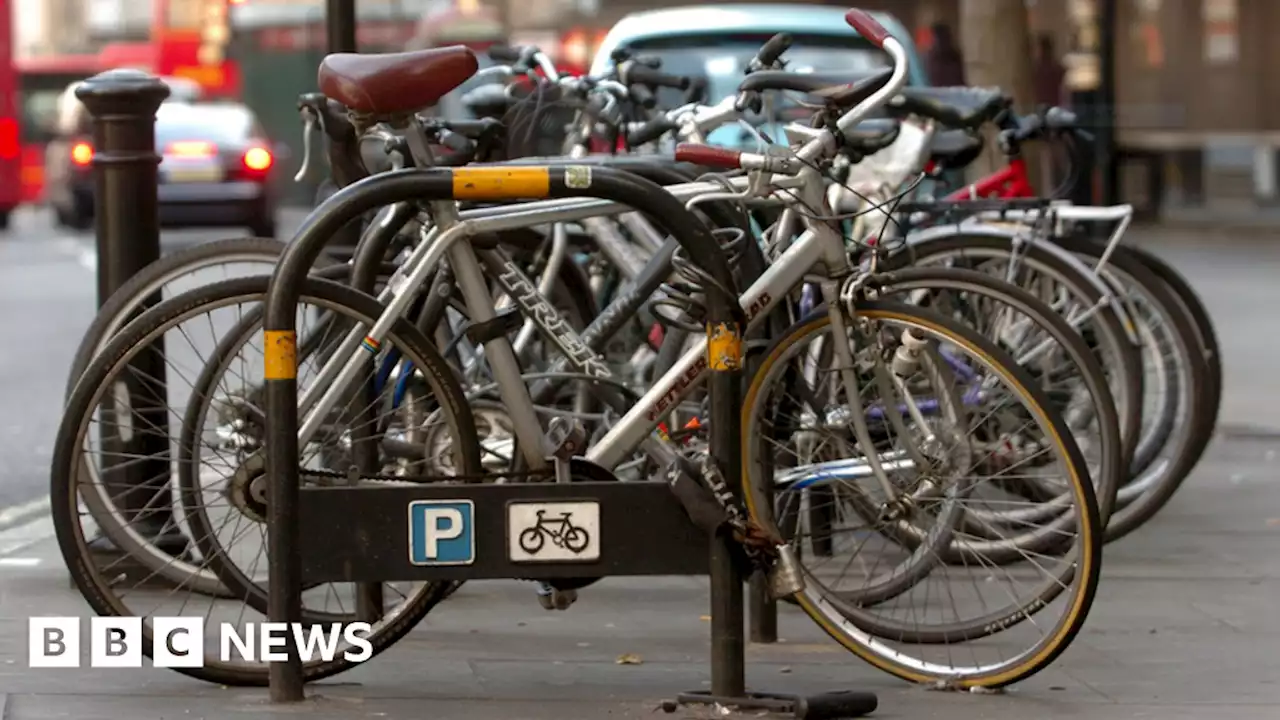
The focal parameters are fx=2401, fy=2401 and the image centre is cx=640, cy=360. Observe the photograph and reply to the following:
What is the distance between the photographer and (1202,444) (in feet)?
21.9

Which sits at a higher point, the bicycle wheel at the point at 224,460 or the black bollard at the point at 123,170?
the black bollard at the point at 123,170

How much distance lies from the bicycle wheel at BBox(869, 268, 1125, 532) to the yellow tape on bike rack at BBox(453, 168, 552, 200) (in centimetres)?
91

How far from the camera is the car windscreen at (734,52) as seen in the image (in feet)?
32.7

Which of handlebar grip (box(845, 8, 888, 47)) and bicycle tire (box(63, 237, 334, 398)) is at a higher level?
handlebar grip (box(845, 8, 888, 47))

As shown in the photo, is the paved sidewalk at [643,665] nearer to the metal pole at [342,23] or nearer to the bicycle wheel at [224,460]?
the bicycle wheel at [224,460]

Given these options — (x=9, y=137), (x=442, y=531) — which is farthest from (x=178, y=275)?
(x=9, y=137)

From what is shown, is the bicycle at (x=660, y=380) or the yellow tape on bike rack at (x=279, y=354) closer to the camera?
the yellow tape on bike rack at (x=279, y=354)

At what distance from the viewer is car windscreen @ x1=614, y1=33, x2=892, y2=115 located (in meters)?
9.95

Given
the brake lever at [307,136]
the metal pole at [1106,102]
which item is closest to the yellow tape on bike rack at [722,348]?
the brake lever at [307,136]

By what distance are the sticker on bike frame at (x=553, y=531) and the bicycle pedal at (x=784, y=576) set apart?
1.17 feet

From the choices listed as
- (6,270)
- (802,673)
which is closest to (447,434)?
(802,673)

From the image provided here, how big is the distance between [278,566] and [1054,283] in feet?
8.92

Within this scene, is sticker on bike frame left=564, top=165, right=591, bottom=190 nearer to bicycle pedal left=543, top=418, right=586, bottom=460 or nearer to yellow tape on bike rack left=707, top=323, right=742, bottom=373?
yellow tape on bike rack left=707, top=323, right=742, bottom=373

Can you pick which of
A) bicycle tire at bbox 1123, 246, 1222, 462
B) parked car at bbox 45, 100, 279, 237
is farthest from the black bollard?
parked car at bbox 45, 100, 279, 237
